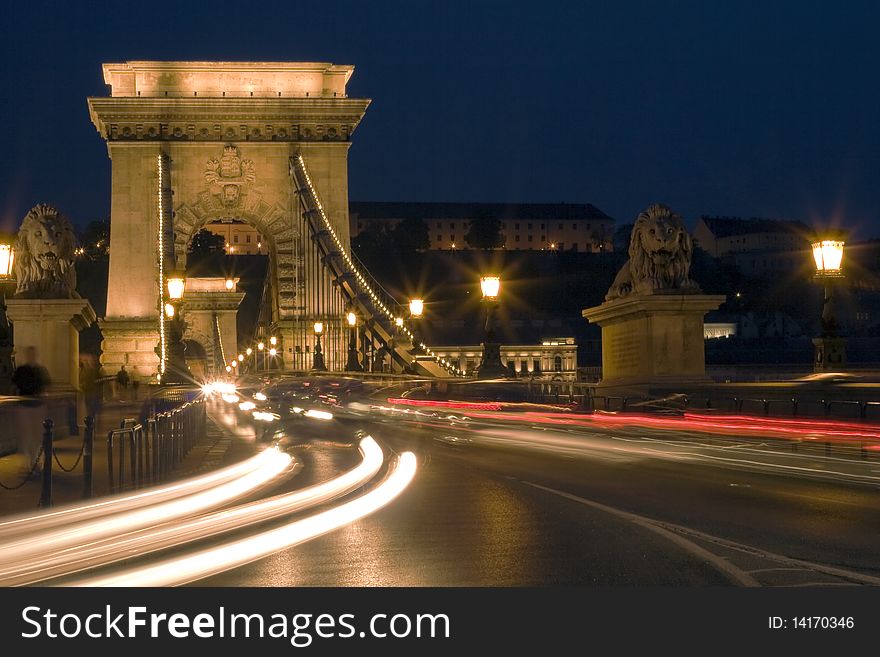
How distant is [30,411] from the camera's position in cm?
1920

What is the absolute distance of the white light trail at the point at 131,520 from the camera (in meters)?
9.22

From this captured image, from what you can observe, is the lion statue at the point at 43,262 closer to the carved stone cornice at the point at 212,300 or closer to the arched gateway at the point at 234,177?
the arched gateway at the point at 234,177

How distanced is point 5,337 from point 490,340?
11.8m

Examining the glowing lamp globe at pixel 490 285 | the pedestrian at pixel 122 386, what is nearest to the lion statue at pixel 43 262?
the glowing lamp globe at pixel 490 285

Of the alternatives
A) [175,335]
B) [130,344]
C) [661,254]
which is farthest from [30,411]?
[130,344]

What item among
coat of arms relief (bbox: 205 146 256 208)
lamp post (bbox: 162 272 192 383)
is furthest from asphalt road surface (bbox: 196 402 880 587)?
coat of arms relief (bbox: 205 146 256 208)

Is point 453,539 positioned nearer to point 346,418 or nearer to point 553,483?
point 553,483

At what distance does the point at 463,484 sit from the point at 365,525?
367 cm

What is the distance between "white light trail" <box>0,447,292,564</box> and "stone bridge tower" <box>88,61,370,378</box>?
1695 inches

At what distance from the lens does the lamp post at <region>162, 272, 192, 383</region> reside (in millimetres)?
34438

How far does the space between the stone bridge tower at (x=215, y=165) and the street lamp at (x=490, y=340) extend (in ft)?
84.8

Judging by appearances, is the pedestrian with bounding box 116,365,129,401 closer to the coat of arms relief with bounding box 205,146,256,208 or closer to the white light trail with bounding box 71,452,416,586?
the coat of arms relief with bounding box 205,146,256,208

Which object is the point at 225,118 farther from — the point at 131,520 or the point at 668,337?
the point at 131,520

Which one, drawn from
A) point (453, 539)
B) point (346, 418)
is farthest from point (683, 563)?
point (346, 418)
